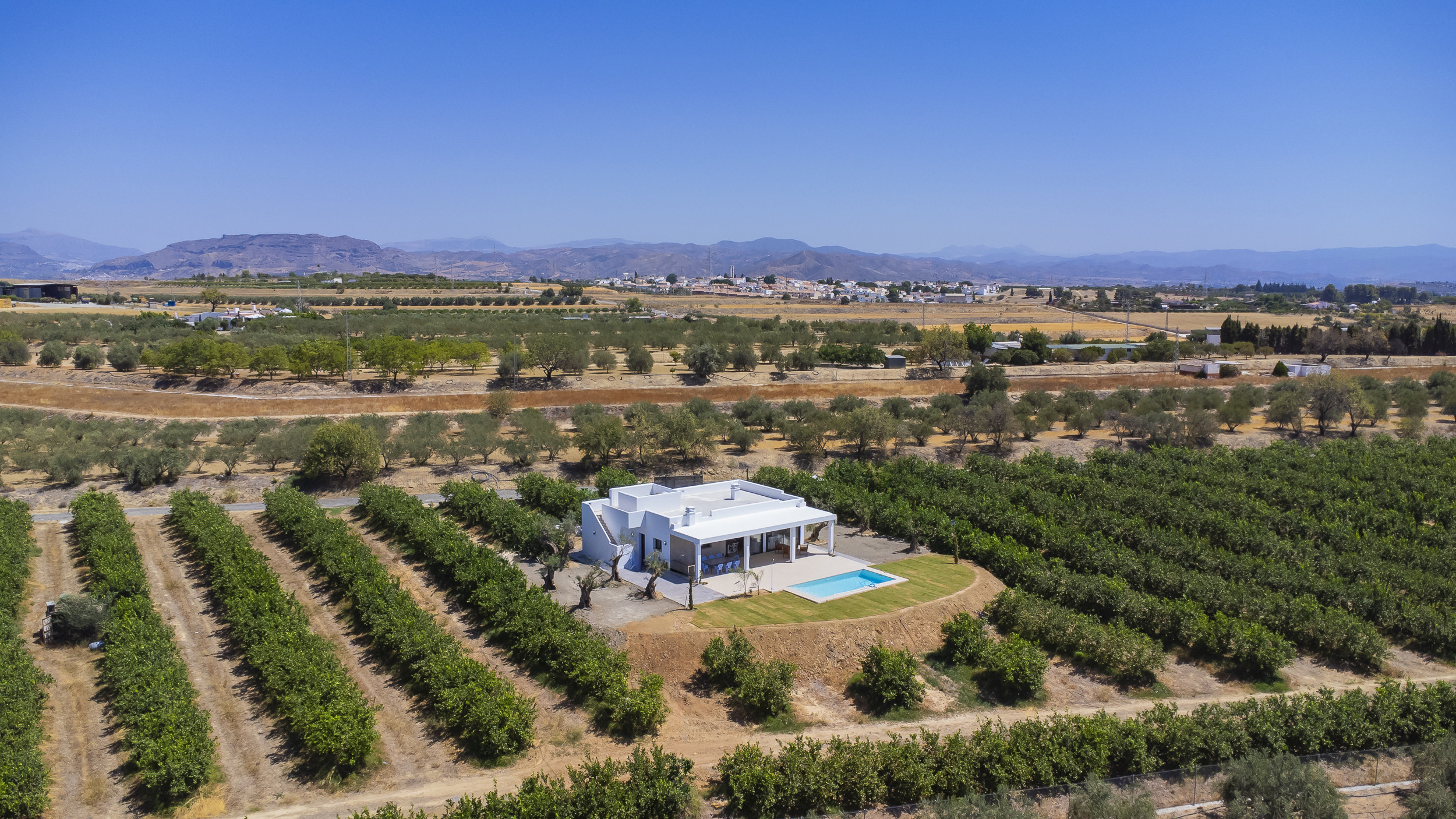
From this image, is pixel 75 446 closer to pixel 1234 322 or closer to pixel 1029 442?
pixel 1029 442

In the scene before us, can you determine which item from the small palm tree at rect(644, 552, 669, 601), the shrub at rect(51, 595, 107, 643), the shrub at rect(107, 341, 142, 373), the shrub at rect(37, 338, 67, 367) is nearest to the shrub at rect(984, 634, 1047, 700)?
the small palm tree at rect(644, 552, 669, 601)

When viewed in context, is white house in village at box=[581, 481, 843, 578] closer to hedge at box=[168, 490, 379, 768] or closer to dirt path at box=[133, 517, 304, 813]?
hedge at box=[168, 490, 379, 768]

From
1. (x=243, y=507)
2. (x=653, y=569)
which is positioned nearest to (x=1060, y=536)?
(x=653, y=569)

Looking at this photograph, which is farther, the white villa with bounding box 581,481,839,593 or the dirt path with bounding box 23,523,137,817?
the white villa with bounding box 581,481,839,593

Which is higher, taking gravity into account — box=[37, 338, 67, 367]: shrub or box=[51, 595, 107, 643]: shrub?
box=[37, 338, 67, 367]: shrub

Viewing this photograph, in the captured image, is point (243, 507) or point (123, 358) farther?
point (123, 358)

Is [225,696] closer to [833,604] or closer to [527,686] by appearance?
[527,686]
